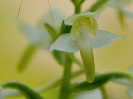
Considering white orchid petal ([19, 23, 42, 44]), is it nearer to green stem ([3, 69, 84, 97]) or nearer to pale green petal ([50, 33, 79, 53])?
green stem ([3, 69, 84, 97])

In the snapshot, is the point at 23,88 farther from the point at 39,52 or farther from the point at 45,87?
the point at 39,52

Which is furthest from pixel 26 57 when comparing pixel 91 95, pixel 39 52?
pixel 39 52

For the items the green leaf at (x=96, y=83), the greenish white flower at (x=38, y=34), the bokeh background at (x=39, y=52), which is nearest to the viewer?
the green leaf at (x=96, y=83)

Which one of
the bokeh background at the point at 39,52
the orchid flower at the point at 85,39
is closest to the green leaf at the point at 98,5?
the orchid flower at the point at 85,39

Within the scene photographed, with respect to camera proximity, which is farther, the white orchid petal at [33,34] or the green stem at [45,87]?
the white orchid petal at [33,34]

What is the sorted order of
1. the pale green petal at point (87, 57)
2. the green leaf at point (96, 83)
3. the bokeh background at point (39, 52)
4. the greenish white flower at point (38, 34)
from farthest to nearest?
the bokeh background at point (39, 52) → the greenish white flower at point (38, 34) → the green leaf at point (96, 83) → the pale green petal at point (87, 57)

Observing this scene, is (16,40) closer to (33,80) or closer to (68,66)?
(33,80)

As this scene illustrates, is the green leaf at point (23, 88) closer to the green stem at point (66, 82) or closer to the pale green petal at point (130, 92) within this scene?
the green stem at point (66, 82)

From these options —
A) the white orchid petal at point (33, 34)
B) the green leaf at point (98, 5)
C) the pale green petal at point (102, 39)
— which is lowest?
the white orchid petal at point (33, 34)
